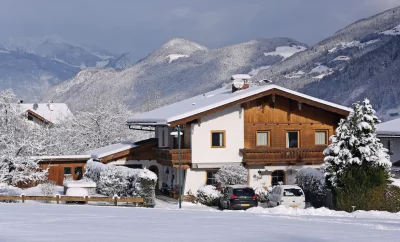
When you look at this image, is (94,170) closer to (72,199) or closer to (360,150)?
(72,199)

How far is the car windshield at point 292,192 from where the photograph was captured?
3659 cm

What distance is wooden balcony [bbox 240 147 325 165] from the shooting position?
4497 centimetres

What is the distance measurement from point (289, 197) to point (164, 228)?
656 inches

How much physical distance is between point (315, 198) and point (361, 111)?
6272 mm

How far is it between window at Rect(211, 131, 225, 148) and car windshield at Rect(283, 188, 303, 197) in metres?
9.25

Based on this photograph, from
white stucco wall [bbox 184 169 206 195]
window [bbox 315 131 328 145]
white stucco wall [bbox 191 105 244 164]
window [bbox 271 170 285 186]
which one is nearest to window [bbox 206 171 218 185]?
white stucco wall [bbox 184 169 206 195]

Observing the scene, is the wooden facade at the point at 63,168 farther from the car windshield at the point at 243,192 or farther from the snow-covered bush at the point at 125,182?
the car windshield at the point at 243,192

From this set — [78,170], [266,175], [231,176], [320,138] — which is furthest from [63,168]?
[320,138]

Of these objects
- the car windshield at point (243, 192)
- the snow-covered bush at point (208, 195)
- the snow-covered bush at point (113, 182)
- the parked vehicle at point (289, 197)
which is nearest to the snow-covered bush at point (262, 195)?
the snow-covered bush at point (208, 195)

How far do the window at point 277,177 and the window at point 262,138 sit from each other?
1977mm

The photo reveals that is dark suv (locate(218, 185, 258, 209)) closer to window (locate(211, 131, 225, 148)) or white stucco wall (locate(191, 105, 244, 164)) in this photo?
white stucco wall (locate(191, 105, 244, 164))

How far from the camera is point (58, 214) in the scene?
24969 mm

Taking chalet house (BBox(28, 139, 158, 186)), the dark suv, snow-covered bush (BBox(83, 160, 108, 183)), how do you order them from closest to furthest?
1. the dark suv
2. snow-covered bush (BBox(83, 160, 108, 183))
3. chalet house (BBox(28, 139, 158, 186))

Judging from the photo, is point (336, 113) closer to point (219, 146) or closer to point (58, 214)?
point (219, 146)
